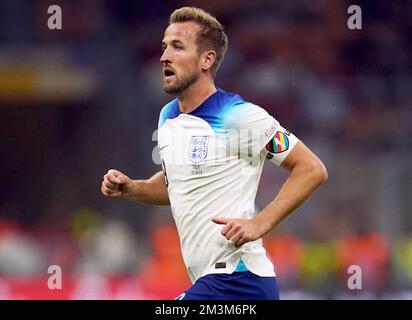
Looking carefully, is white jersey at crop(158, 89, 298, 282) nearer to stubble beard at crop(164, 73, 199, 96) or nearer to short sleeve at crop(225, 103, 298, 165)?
short sleeve at crop(225, 103, 298, 165)

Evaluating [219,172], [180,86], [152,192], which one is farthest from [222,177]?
[152,192]

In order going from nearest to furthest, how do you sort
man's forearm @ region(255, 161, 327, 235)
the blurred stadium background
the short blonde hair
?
1. man's forearm @ region(255, 161, 327, 235)
2. the short blonde hair
3. the blurred stadium background

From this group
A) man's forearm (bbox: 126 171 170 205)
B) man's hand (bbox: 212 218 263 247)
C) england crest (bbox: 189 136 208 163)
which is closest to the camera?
man's hand (bbox: 212 218 263 247)

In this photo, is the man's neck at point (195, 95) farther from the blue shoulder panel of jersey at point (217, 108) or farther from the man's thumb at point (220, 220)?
the man's thumb at point (220, 220)

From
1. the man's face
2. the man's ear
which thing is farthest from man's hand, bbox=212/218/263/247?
→ the man's ear

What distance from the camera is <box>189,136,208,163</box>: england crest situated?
5.26m

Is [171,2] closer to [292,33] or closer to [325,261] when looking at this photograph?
[292,33]

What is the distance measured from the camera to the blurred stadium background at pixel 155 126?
12.8 m

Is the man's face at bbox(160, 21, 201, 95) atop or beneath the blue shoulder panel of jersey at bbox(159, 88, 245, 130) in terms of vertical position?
atop

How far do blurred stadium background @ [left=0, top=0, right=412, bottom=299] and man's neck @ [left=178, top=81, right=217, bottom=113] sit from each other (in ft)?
21.7

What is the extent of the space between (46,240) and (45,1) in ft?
12.9

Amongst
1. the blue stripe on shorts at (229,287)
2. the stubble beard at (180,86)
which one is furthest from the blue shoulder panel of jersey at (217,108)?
the blue stripe on shorts at (229,287)

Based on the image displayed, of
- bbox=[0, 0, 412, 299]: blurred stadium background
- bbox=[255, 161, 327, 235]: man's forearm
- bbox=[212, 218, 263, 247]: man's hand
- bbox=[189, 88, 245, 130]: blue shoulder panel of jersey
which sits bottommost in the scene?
bbox=[212, 218, 263, 247]: man's hand
